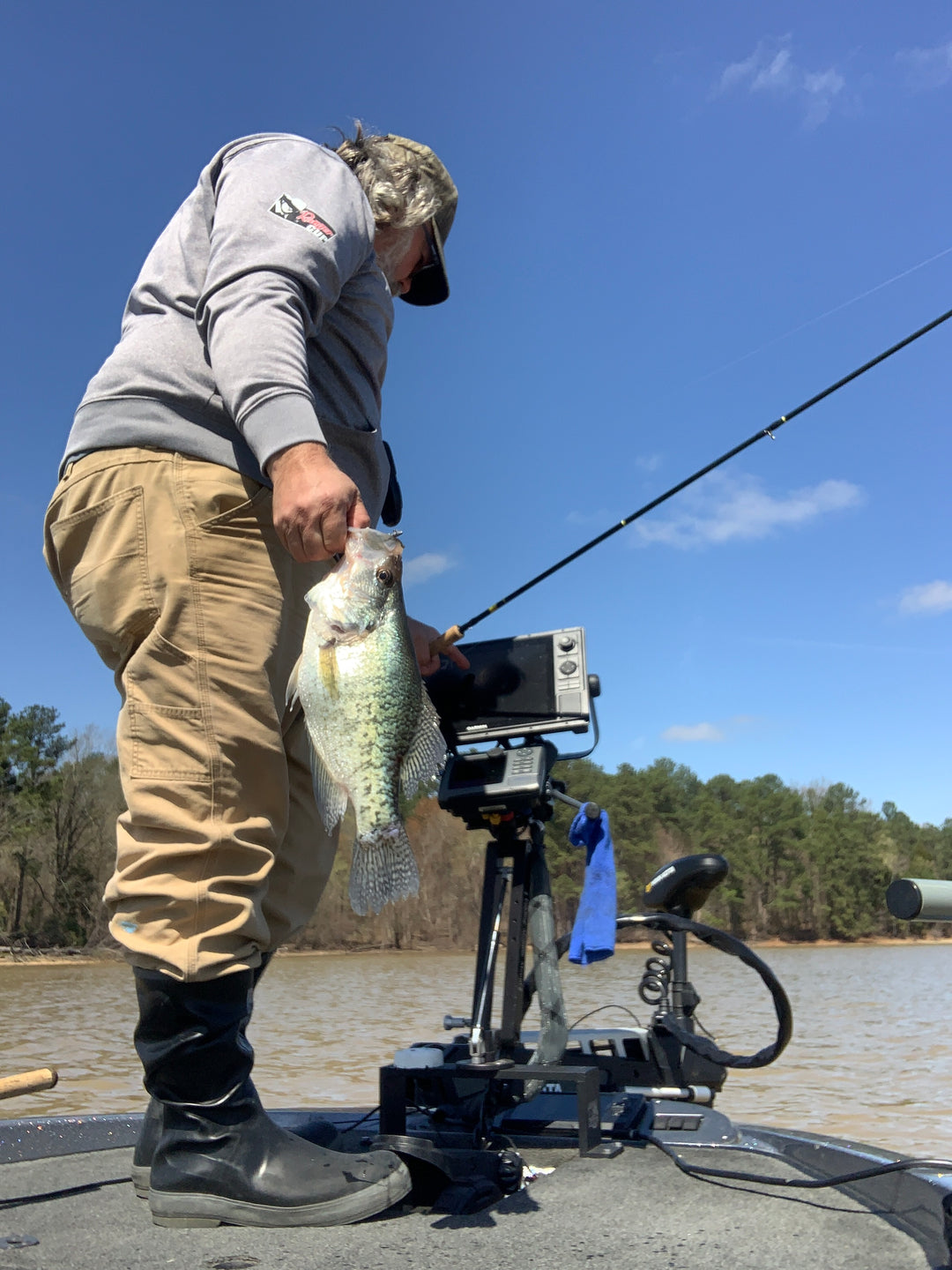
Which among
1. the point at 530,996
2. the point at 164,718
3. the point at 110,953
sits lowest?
the point at 110,953

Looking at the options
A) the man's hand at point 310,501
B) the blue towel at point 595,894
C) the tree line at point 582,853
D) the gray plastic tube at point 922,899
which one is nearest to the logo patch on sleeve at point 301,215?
the man's hand at point 310,501

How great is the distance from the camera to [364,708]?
61.1 inches

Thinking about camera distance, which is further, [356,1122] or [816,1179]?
[356,1122]

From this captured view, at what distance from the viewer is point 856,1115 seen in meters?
6.52

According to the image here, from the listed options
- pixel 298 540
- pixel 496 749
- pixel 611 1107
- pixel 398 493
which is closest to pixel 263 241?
pixel 298 540

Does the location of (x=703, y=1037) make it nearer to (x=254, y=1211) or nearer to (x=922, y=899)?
(x=254, y=1211)

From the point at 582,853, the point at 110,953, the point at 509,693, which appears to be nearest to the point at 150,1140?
the point at 509,693

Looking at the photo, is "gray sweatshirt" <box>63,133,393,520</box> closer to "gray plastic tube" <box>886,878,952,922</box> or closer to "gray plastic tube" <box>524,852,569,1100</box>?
"gray plastic tube" <box>886,878,952,922</box>

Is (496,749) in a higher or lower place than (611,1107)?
higher

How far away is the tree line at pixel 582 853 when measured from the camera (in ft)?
105

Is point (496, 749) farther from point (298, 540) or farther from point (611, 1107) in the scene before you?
point (298, 540)

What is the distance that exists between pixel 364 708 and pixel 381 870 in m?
0.25

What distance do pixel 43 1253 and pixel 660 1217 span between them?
919 millimetres

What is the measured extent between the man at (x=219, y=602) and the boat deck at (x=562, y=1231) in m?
0.09
